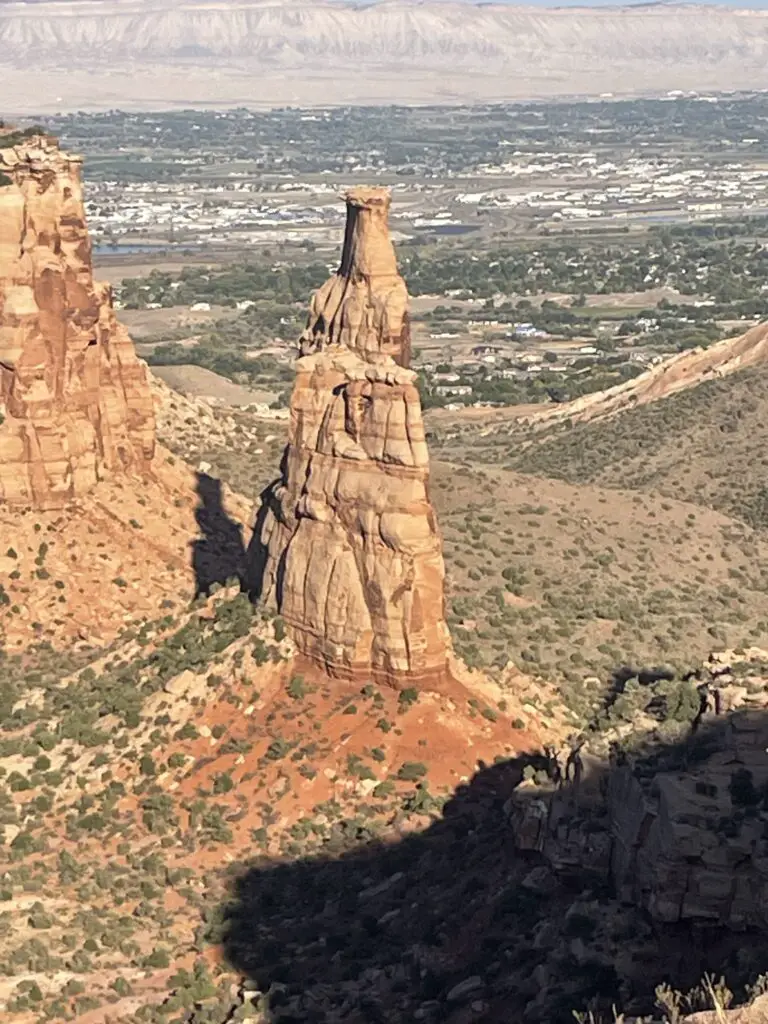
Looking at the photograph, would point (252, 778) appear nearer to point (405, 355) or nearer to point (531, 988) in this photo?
point (531, 988)

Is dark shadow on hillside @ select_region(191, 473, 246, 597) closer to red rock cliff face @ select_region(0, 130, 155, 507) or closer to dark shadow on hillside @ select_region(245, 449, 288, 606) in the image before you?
red rock cliff face @ select_region(0, 130, 155, 507)

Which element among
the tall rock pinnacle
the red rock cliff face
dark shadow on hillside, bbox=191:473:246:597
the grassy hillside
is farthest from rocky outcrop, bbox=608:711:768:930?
the grassy hillside

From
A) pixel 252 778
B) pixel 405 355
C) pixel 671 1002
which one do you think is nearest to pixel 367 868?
pixel 252 778

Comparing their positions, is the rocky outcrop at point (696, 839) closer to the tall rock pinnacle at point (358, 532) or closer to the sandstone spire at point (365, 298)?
the tall rock pinnacle at point (358, 532)

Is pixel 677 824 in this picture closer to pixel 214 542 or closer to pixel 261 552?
→ pixel 261 552

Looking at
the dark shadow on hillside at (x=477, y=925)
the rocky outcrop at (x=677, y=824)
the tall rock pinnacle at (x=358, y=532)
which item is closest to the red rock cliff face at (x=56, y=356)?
the tall rock pinnacle at (x=358, y=532)
